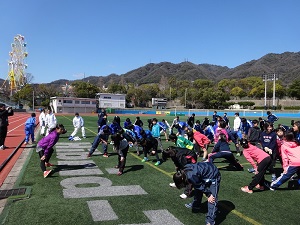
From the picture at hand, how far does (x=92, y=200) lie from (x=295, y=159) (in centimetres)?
539

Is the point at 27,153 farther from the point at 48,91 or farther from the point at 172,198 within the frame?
the point at 48,91

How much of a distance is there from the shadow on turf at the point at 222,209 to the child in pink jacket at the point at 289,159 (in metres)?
1.93


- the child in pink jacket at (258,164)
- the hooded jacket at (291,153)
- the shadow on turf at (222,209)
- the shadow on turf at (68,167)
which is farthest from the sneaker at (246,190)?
the shadow on turf at (68,167)

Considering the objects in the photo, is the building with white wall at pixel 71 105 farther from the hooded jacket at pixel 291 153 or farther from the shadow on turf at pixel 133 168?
the hooded jacket at pixel 291 153

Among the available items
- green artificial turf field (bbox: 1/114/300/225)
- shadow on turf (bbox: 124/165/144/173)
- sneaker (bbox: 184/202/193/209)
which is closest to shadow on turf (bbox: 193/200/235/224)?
green artificial turf field (bbox: 1/114/300/225)

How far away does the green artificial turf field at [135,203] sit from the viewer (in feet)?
18.5

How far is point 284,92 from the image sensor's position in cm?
9644

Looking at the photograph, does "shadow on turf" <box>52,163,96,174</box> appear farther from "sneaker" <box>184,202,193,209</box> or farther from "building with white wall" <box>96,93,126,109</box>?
"building with white wall" <box>96,93,126,109</box>

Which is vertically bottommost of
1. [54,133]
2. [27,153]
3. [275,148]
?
[27,153]

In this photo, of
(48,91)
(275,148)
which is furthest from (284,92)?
(275,148)

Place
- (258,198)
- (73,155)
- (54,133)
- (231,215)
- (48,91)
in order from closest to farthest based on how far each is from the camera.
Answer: (231,215), (258,198), (54,133), (73,155), (48,91)

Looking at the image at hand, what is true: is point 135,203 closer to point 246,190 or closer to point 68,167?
point 246,190

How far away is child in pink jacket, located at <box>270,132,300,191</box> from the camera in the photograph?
7.48m

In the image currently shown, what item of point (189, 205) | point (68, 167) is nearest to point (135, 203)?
point (189, 205)
